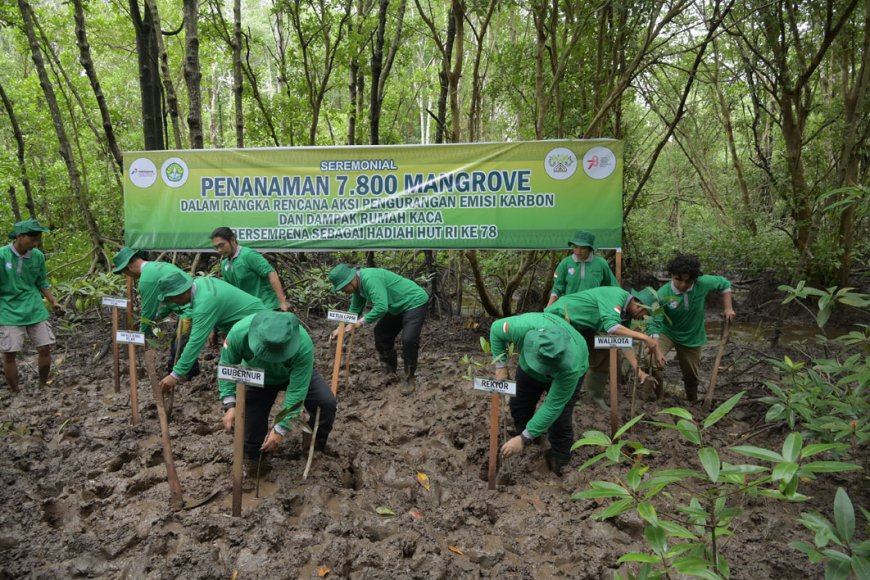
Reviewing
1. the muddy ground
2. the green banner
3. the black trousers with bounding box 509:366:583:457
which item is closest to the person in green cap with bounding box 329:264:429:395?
the muddy ground

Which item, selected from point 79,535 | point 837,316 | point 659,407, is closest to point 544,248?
point 659,407

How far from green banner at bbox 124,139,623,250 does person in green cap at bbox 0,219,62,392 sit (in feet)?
4.46

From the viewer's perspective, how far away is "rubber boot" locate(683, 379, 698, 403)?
4.99 meters

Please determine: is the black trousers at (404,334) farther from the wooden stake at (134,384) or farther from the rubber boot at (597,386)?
the wooden stake at (134,384)

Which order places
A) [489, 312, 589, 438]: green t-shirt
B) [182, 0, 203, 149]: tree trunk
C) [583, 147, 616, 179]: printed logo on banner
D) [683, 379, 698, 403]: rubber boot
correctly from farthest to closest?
[182, 0, 203, 149]: tree trunk
[583, 147, 616, 179]: printed logo on banner
[683, 379, 698, 403]: rubber boot
[489, 312, 589, 438]: green t-shirt

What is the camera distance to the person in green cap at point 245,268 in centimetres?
482

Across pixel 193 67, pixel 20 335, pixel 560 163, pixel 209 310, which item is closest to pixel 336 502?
pixel 209 310

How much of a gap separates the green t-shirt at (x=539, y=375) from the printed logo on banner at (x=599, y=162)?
2.47 metres

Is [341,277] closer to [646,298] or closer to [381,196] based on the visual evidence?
[381,196]

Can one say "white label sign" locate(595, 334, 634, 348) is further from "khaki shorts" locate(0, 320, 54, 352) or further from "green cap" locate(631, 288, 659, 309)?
"khaki shorts" locate(0, 320, 54, 352)

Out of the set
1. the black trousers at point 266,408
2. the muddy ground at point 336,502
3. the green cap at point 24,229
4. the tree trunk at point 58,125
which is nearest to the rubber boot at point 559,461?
the muddy ground at point 336,502

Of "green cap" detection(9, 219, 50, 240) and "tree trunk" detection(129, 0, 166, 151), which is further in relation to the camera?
"tree trunk" detection(129, 0, 166, 151)

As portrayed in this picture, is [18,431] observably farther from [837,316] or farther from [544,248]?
[837,316]

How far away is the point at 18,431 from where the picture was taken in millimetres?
4102
